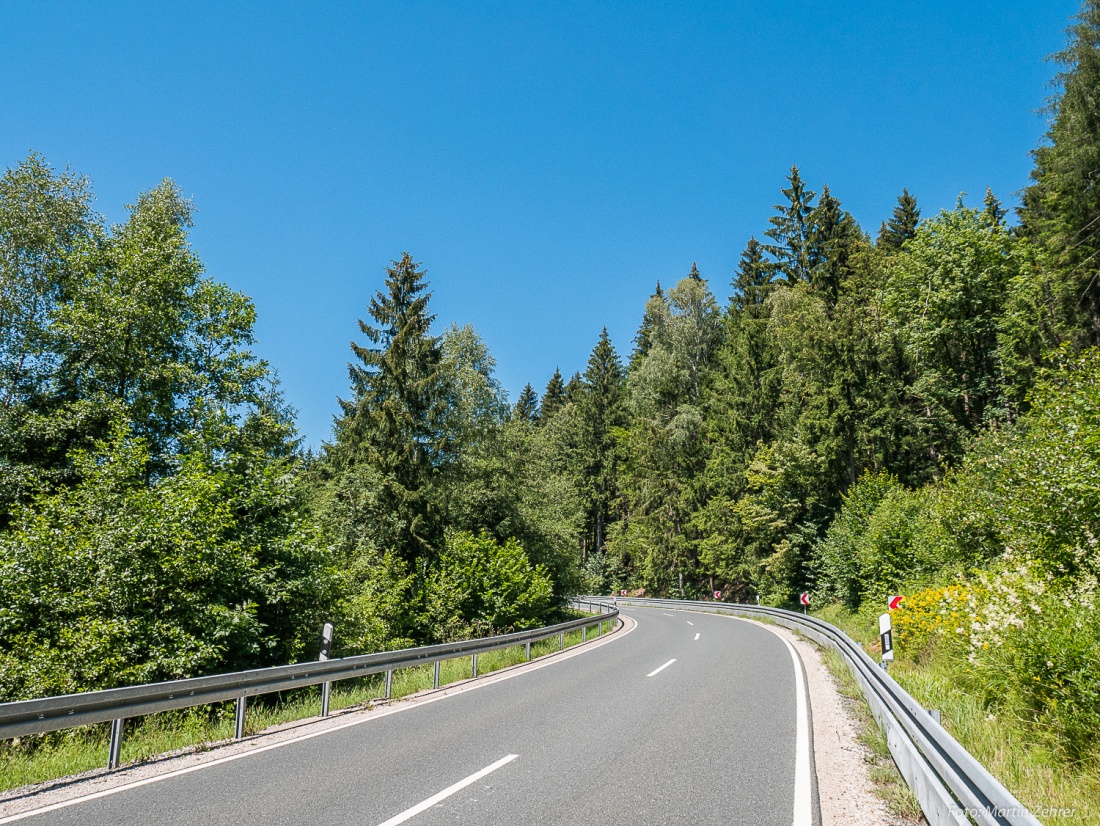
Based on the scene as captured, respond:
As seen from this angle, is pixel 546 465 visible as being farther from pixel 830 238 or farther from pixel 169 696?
pixel 169 696

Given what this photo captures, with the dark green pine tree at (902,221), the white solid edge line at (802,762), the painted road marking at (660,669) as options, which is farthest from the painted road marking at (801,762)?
the dark green pine tree at (902,221)

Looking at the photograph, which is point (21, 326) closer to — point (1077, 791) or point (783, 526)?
point (1077, 791)

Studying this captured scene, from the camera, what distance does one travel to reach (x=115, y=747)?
6273 millimetres

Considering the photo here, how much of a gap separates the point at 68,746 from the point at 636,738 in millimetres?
7040

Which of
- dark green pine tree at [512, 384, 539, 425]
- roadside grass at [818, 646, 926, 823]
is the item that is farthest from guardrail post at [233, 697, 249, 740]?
dark green pine tree at [512, 384, 539, 425]

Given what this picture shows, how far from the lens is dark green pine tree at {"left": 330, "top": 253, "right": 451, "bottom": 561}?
2194 cm

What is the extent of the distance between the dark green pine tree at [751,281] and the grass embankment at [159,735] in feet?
124

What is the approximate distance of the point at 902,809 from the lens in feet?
16.2

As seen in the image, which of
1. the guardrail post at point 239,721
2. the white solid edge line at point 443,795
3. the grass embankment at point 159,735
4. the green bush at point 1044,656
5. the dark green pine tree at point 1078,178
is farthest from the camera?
the dark green pine tree at point 1078,178

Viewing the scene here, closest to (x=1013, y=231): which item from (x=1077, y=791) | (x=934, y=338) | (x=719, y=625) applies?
(x=934, y=338)

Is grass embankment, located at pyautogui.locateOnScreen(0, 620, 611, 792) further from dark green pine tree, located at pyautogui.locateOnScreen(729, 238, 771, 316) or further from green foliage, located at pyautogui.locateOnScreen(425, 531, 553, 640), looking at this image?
dark green pine tree, located at pyautogui.locateOnScreen(729, 238, 771, 316)

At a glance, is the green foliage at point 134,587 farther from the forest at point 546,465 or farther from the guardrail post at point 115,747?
the guardrail post at point 115,747

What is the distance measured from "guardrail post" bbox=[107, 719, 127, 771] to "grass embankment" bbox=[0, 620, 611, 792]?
197 millimetres

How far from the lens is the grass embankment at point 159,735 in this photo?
6.16 meters
